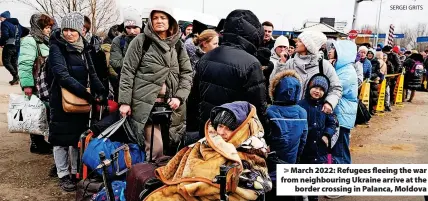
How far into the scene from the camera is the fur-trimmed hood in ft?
10.5

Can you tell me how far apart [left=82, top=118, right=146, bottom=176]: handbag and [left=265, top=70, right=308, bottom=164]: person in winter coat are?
1.13 meters

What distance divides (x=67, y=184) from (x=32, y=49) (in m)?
1.57

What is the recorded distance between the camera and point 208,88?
3092 millimetres

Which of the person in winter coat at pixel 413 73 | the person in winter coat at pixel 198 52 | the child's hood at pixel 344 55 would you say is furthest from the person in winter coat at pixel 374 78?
the person in winter coat at pixel 198 52

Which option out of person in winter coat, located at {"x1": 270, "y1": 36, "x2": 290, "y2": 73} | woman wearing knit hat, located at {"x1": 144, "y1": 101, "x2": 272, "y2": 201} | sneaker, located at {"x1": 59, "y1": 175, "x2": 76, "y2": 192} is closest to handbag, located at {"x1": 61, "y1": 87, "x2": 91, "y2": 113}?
sneaker, located at {"x1": 59, "y1": 175, "x2": 76, "y2": 192}

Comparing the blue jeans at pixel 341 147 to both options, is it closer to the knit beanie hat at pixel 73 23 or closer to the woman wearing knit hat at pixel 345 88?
the woman wearing knit hat at pixel 345 88

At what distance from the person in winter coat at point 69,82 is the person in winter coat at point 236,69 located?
1430 millimetres

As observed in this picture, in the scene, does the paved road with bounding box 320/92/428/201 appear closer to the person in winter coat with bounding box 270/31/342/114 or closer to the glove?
the person in winter coat with bounding box 270/31/342/114

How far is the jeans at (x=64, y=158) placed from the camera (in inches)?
161

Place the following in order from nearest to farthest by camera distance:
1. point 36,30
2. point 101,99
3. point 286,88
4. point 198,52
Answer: point 286,88 < point 101,99 < point 36,30 < point 198,52

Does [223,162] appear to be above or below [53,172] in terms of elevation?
above

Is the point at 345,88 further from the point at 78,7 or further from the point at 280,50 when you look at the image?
the point at 78,7

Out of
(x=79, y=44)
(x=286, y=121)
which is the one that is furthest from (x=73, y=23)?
(x=286, y=121)

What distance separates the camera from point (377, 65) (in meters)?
9.03
